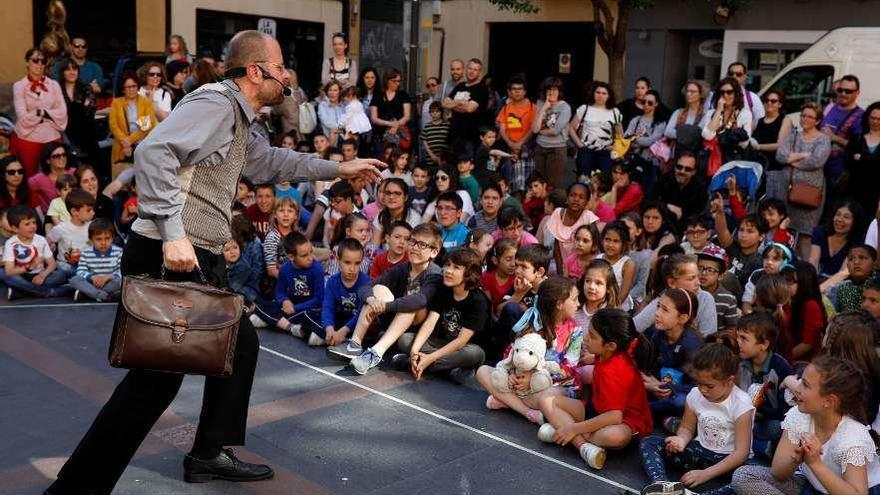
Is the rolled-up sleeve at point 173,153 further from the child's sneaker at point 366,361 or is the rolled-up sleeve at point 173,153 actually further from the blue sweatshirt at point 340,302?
the blue sweatshirt at point 340,302

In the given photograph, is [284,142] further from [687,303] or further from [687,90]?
[687,303]

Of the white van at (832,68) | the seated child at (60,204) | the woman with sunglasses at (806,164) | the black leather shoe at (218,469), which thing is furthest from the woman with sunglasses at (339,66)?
the black leather shoe at (218,469)

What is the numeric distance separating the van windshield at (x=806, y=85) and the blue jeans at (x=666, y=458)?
7564 mm

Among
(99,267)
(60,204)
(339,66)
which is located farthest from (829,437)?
(339,66)

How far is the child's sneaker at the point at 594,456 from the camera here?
174 inches

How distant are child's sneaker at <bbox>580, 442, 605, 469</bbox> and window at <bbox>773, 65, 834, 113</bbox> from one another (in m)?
7.70

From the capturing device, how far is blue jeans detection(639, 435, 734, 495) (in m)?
4.30

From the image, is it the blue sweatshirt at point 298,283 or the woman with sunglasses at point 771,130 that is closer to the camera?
the blue sweatshirt at point 298,283

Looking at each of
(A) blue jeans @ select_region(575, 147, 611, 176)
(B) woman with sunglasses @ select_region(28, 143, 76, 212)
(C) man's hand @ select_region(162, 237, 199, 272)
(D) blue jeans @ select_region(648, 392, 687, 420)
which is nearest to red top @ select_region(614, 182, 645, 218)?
(A) blue jeans @ select_region(575, 147, 611, 176)

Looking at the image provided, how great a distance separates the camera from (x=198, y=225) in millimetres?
3590

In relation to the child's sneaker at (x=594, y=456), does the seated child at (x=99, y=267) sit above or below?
above

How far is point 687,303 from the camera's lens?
5211mm

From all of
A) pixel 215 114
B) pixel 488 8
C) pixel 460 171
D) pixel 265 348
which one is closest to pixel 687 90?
pixel 460 171

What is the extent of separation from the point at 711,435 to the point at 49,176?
695cm
